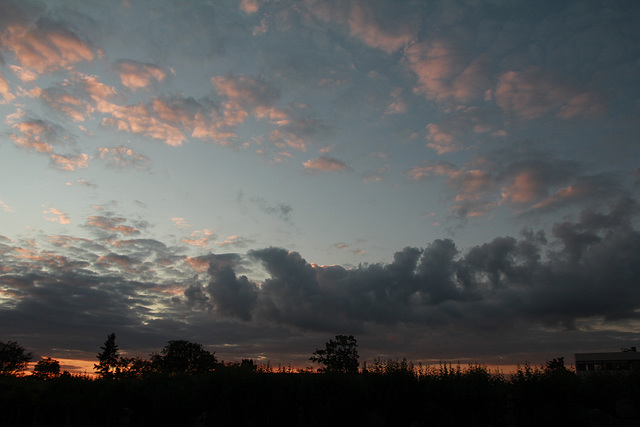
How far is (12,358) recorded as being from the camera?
73.6m

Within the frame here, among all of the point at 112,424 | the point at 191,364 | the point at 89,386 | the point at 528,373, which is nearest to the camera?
the point at 528,373

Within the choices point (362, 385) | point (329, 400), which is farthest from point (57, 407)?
point (362, 385)

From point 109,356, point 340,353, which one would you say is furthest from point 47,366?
point 340,353

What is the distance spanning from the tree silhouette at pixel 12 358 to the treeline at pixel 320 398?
2399 inches

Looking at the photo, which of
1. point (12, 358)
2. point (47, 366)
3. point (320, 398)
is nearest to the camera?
point (320, 398)

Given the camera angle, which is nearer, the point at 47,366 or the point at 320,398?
the point at 320,398

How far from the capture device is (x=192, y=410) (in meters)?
22.5

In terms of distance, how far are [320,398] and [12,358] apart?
7732 cm

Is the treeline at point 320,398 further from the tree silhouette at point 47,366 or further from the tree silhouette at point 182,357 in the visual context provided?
the tree silhouette at point 47,366

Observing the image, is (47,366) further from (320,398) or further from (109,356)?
(320,398)

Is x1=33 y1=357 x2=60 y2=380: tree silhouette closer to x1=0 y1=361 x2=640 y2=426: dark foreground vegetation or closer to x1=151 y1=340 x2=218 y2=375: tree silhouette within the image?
x1=151 y1=340 x2=218 y2=375: tree silhouette

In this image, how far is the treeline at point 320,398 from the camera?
64.5 ft

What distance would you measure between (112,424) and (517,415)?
2101 cm

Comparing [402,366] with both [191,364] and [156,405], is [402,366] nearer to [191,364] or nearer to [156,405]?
[156,405]
